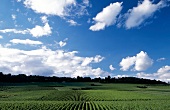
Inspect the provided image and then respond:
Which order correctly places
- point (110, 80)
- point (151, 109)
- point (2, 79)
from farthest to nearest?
1. point (110, 80)
2. point (2, 79)
3. point (151, 109)

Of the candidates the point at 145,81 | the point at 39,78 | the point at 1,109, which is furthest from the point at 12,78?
the point at 1,109

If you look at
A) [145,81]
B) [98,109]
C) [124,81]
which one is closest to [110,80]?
[124,81]

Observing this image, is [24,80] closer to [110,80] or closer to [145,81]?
[110,80]

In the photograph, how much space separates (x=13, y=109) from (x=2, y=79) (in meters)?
134

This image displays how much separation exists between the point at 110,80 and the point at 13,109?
14761 centimetres

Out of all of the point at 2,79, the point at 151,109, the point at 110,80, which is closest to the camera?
the point at 151,109

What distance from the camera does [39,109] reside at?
4631 cm

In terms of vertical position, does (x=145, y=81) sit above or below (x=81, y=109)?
above

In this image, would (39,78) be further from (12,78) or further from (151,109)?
(151,109)

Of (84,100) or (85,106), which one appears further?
(84,100)

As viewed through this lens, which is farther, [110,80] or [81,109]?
[110,80]

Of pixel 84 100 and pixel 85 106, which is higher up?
pixel 84 100

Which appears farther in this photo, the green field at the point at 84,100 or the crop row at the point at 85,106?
the green field at the point at 84,100

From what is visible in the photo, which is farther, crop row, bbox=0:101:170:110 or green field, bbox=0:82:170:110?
green field, bbox=0:82:170:110
